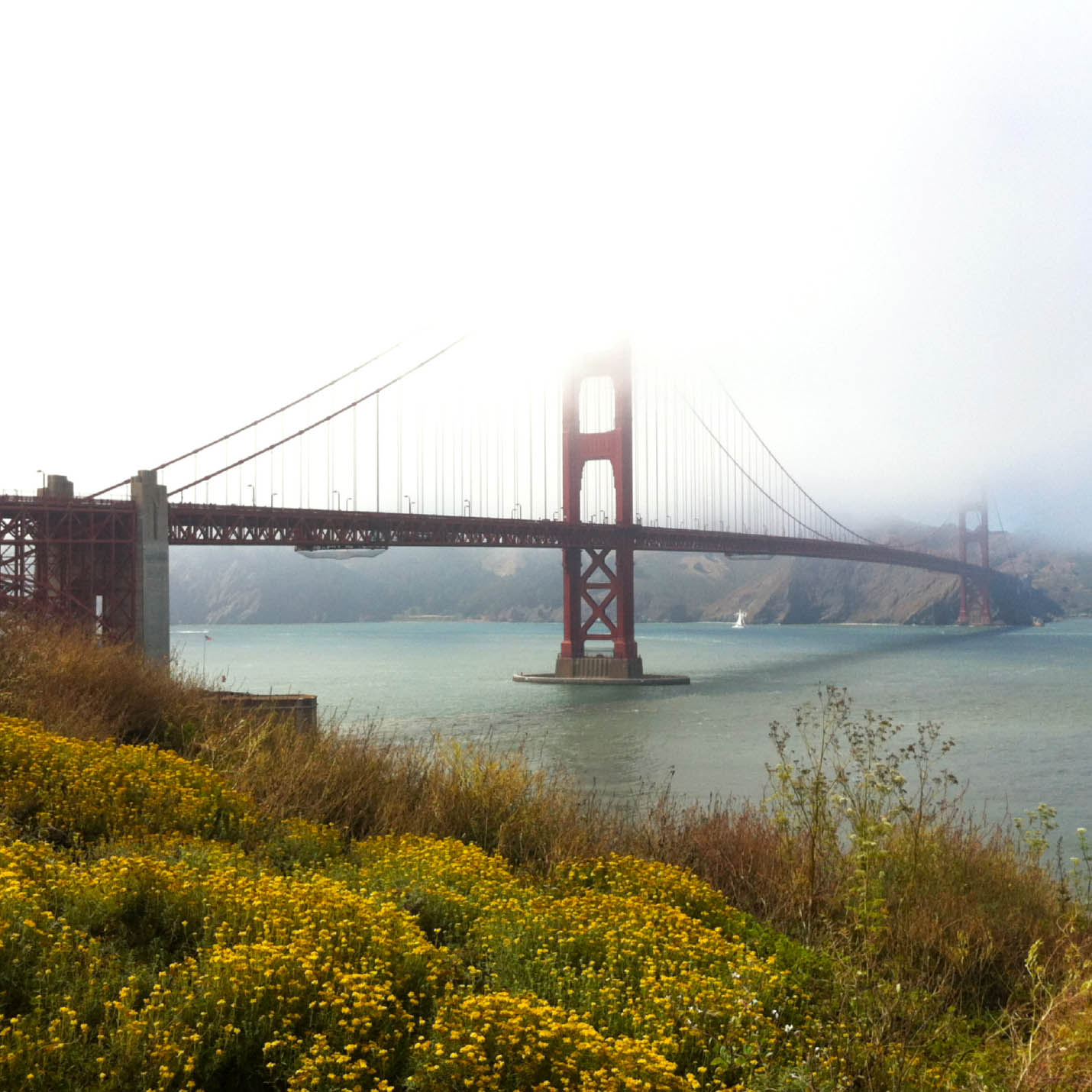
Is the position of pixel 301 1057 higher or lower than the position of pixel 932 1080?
higher

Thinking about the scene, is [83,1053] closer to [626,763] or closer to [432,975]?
[432,975]

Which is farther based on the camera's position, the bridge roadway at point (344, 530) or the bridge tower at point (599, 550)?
the bridge tower at point (599, 550)

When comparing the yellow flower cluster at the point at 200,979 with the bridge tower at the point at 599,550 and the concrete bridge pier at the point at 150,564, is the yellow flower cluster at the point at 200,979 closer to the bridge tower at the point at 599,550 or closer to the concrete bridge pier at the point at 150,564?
the concrete bridge pier at the point at 150,564

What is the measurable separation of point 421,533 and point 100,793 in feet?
141

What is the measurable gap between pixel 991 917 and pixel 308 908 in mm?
4918

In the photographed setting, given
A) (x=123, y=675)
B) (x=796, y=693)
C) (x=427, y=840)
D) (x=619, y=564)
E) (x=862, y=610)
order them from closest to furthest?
1. (x=427, y=840)
2. (x=123, y=675)
3. (x=796, y=693)
4. (x=619, y=564)
5. (x=862, y=610)

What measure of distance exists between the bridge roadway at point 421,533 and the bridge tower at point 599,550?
121 centimetres

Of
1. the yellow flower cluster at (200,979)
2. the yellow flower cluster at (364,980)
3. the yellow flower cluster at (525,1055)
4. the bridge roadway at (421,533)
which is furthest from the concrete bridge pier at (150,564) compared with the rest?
the yellow flower cluster at (525,1055)

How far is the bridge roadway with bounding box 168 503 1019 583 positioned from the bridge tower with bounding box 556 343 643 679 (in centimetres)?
121

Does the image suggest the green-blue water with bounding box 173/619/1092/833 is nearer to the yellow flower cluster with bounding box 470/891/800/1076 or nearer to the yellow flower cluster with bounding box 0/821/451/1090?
the yellow flower cluster with bounding box 470/891/800/1076

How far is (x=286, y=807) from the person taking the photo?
8031mm

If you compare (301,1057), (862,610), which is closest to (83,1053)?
(301,1057)

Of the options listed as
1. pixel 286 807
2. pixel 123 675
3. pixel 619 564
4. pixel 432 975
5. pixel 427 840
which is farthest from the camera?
pixel 619 564

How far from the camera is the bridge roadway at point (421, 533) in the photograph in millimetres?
40812
